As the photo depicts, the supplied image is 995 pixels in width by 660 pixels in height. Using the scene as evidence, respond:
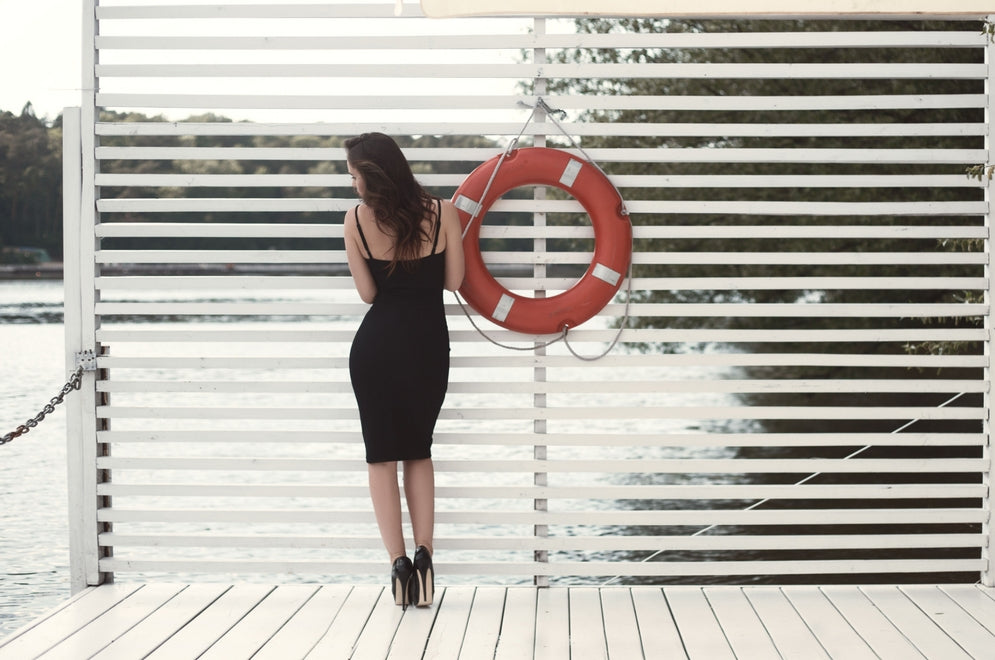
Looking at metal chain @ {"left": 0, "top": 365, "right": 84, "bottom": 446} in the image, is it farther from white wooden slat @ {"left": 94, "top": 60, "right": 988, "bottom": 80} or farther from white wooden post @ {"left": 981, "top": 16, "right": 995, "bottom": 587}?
white wooden post @ {"left": 981, "top": 16, "right": 995, "bottom": 587}

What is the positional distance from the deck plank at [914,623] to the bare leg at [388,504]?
4.33 feet

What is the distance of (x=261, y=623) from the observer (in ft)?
9.32

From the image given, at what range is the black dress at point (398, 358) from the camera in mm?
2961

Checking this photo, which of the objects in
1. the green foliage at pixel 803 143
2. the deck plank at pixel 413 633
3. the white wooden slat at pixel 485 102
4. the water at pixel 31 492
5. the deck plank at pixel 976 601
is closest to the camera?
the deck plank at pixel 413 633

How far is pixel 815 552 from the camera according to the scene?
21.0ft

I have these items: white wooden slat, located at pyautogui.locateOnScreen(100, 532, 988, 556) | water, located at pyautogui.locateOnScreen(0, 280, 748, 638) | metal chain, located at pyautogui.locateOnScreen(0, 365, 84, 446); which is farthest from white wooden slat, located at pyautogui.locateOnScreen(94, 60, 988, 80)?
water, located at pyautogui.locateOnScreen(0, 280, 748, 638)

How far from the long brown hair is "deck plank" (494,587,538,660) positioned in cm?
99

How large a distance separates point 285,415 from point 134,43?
1.15 m

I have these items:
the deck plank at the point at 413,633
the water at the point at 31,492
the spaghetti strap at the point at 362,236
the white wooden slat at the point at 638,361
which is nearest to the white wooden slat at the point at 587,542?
the deck plank at the point at 413,633

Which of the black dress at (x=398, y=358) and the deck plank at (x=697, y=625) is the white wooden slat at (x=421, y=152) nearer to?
the black dress at (x=398, y=358)

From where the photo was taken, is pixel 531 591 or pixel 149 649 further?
pixel 531 591

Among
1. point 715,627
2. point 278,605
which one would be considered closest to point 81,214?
point 278,605

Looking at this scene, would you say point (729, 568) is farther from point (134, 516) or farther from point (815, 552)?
point (815, 552)

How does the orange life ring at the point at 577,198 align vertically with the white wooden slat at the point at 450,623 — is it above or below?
above
